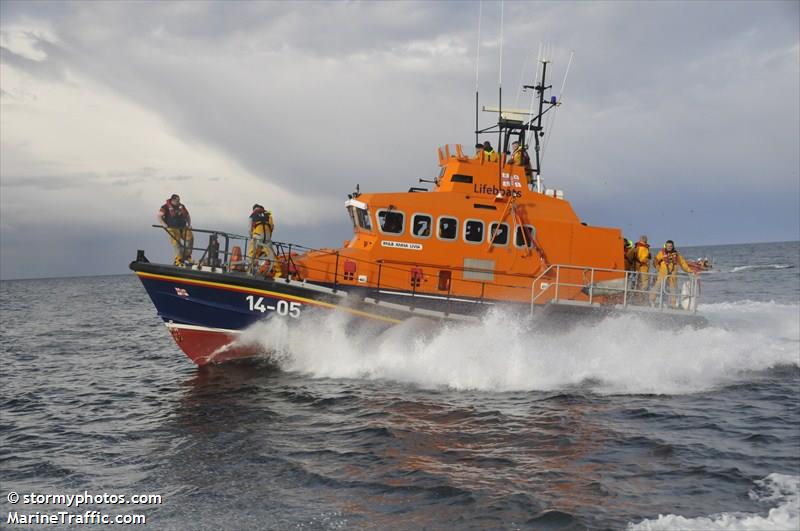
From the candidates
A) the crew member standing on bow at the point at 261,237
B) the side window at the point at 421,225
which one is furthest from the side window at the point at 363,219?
the crew member standing on bow at the point at 261,237

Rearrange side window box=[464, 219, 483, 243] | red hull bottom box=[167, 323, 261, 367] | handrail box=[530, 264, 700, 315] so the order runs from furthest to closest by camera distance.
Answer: side window box=[464, 219, 483, 243], handrail box=[530, 264, 700, 315], red hull bottom box=[167, 323, 261, 367]

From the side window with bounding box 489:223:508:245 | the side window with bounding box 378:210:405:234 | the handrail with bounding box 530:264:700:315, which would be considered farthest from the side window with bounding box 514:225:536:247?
the side window with bounding box 378:210:405:234

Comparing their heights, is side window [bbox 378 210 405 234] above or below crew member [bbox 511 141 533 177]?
below

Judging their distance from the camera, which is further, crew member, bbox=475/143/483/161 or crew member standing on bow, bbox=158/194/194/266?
crew member, bbox=475/143/483/161

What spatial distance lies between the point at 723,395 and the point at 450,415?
4198 mm

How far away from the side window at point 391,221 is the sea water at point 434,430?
67.0 inches

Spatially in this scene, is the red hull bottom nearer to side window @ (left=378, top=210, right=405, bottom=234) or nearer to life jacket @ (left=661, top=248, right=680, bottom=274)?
side window @ (left=378, top=210, right=405, bottom=234)

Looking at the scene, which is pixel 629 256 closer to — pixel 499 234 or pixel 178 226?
pixel 499 234

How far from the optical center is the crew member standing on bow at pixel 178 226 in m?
10.3

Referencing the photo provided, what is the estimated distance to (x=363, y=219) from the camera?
11.1 meters

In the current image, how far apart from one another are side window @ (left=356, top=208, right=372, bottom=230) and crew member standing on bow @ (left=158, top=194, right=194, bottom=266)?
9.77 ft

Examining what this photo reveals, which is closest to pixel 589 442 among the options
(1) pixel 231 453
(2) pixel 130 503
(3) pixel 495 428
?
(3) pixel 495 428

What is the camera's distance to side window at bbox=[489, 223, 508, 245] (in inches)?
431

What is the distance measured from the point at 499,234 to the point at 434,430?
4.60 m
